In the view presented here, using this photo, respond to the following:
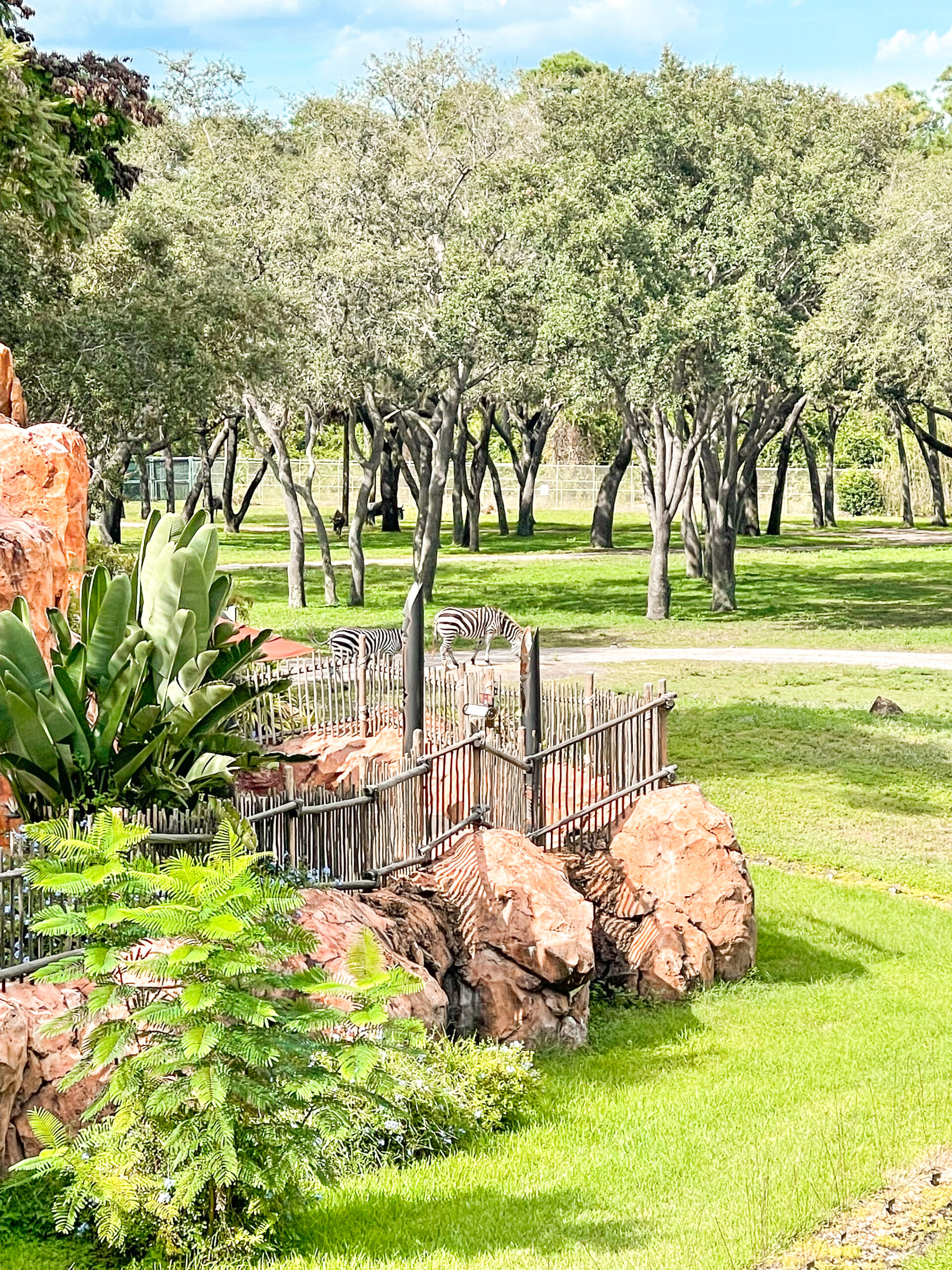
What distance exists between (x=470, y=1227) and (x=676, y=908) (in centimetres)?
436

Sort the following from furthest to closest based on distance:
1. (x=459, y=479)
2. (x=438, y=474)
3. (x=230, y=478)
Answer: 1. (x=230, y=478)
2. (x=459, y=479)
3. (x=438, y=474)

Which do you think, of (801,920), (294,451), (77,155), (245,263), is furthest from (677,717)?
(294,451)

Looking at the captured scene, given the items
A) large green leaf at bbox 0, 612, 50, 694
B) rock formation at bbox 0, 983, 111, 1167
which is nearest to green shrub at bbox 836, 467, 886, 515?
large green leaf at bbox 0, 612, 50, 694

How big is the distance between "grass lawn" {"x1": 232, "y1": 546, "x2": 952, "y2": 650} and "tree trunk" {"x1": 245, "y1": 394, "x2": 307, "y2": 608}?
50cm

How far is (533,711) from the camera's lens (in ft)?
41.1

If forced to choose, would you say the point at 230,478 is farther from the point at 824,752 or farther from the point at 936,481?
the point at 824,752

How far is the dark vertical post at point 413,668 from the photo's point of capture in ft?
38.7

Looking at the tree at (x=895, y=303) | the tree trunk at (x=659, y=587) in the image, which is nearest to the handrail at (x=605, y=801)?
the tree at (x=895, y=303)

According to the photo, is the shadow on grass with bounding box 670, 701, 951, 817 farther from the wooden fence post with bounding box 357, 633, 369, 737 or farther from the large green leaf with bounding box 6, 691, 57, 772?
the large green leaf with bounding box 6, 691, 57, 772

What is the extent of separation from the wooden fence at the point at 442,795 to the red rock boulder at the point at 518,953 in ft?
1.93

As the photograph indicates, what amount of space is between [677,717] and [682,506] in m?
22.8

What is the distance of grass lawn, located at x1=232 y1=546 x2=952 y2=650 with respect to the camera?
31.5 meters

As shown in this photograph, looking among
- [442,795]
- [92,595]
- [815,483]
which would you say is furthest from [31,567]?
[815,483]

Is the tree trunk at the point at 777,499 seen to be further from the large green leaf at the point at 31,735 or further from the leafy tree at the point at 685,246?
the large green leaf at the point at 31,735
